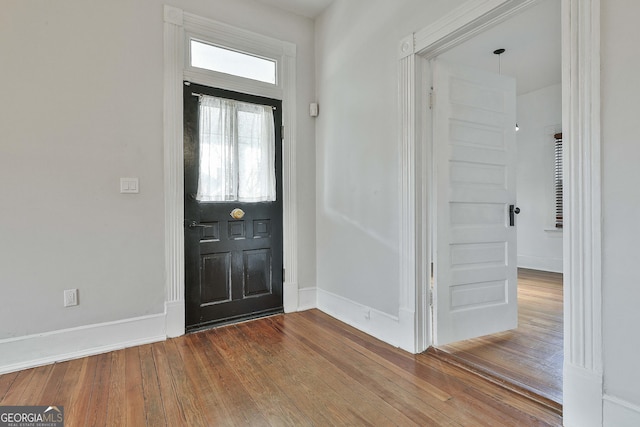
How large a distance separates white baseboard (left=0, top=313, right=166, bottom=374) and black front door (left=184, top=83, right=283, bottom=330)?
1.09 ft

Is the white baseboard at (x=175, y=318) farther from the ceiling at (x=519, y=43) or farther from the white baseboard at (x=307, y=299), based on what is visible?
the ceiling at (x=519, y=43)

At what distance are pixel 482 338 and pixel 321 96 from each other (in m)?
2.73

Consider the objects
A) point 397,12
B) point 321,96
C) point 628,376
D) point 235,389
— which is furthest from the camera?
point 321,96

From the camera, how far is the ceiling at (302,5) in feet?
10.7

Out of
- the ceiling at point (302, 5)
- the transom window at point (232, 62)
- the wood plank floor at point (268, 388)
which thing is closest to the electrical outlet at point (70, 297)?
the wood plank floor at point (268, 388)

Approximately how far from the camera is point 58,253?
7.82ft

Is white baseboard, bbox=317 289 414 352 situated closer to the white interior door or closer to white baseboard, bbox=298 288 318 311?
white baseboard, bbox=298 288 318 311

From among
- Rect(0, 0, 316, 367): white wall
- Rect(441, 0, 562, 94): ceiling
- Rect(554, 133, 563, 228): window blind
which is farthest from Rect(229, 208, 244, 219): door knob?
Rect(554, 133, 563, 228): window blind

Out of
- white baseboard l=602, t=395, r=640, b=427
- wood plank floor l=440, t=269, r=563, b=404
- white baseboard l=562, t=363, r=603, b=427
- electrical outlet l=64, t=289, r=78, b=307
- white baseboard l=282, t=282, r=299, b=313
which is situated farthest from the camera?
white baseboard l=282, t=282, r=299, b=313

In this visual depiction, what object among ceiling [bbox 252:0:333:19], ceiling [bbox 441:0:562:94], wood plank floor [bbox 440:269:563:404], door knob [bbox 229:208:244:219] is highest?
ceiling [bbox 252:0:333:19]

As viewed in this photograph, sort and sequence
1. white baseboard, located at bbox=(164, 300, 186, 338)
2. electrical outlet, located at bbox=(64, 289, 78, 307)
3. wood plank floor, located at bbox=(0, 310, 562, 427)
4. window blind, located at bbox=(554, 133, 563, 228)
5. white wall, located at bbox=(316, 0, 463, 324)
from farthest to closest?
window blind, located at bbox=(554, 133, 563, 228)
white baseboard, located at bbox=(164, 300, 186, 338)
white wall, located at bbox=(316, 0, 463, 324)
electrical outlet, located at bbox=(64, 289, 78, 307)
wood plank floor, located at bbox=(0, 310, 562, 427)

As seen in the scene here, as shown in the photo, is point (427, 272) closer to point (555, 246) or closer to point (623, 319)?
point (623, 319)

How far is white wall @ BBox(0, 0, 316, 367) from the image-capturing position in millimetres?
2258

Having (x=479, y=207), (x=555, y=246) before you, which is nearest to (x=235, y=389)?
(x=479, y=207)
